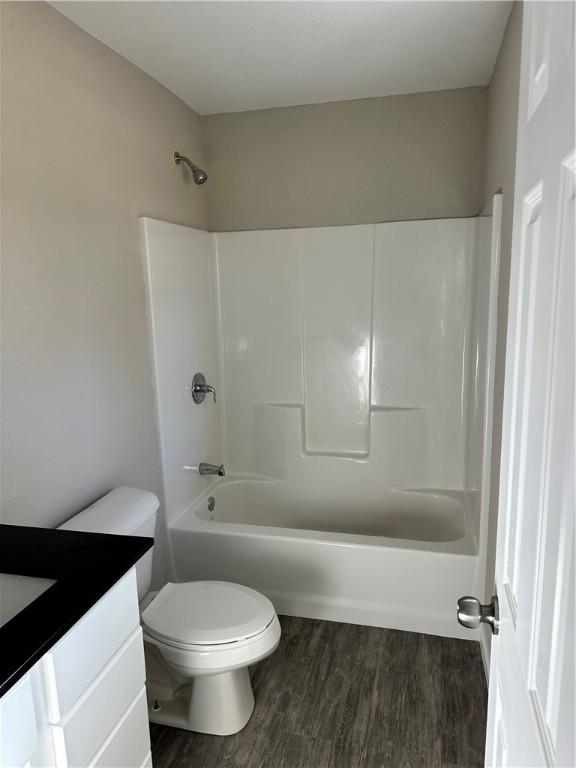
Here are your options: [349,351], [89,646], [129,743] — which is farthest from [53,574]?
[349,351]

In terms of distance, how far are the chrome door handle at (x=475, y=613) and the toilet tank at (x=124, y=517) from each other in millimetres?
1029

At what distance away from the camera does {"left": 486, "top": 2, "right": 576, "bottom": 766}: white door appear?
1.83ft

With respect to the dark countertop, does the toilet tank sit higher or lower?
lower

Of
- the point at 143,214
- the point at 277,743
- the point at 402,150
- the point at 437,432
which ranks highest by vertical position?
the point at 402,150

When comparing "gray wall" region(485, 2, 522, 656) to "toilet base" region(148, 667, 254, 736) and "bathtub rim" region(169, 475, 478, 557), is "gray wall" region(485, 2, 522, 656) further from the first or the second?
"toilet base" region(148, 667, 254, 736)

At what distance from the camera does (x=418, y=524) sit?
2.88 metres

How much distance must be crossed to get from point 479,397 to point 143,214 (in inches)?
66.0

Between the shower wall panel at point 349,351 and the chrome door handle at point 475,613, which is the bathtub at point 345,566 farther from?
the chrome door handle at point 475,613

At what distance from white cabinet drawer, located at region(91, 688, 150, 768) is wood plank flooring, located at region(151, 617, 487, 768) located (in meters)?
0.54

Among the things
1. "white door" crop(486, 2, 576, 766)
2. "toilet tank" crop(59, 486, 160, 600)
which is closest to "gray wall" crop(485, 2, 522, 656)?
"white door" crop(486, 2, 576, 766)

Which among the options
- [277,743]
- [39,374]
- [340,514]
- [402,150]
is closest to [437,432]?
[340,514]

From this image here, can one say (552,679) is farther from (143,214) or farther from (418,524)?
(418,524)

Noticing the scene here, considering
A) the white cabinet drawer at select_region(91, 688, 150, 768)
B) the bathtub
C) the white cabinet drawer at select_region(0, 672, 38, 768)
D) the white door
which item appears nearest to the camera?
the white door

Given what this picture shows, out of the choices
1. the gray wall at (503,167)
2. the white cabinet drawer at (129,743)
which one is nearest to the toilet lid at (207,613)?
the white cabinet drawer at (129,743)
